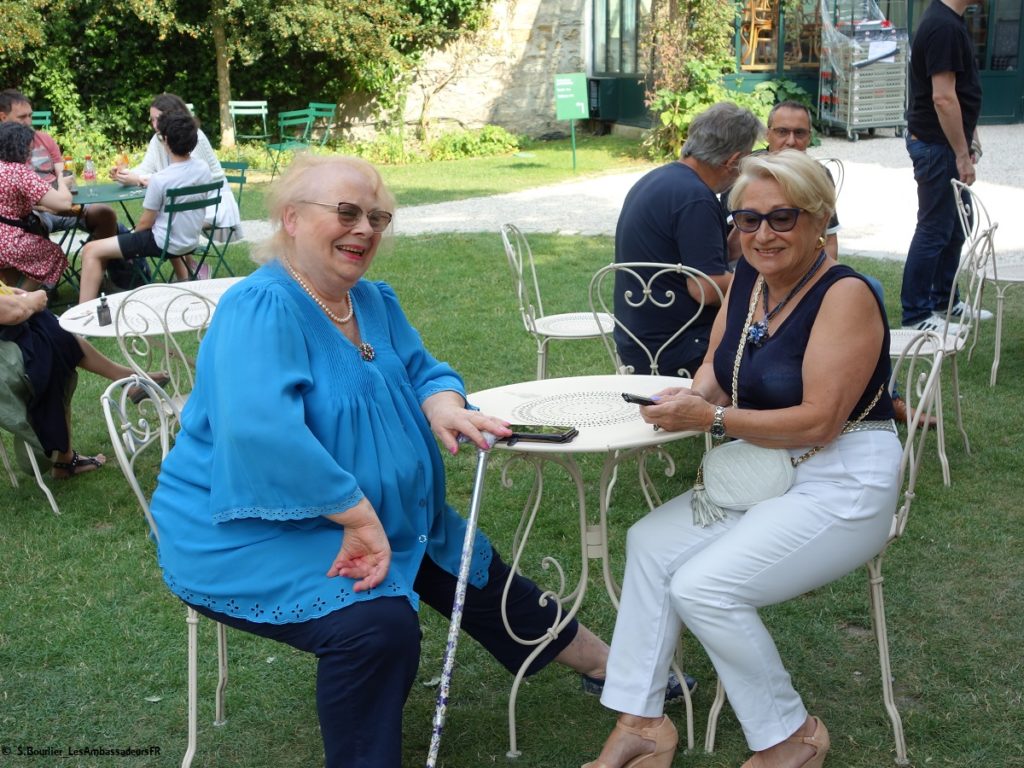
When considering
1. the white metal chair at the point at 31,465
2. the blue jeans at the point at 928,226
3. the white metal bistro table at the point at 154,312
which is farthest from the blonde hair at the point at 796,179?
the blue jeans at the point at 928,226

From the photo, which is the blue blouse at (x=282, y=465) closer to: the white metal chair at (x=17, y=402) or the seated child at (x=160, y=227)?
the white metal chair at (x=17, y=402)

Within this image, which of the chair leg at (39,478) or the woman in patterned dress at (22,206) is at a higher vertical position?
the woman in patterned dress at (22,206)

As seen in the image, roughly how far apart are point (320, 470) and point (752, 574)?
0.93 m

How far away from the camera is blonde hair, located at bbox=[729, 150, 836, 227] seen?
7.98 feet

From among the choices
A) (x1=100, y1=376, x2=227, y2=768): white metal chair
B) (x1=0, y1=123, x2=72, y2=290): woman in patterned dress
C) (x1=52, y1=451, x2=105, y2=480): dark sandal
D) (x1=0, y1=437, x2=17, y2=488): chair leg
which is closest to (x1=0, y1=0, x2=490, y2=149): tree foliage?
(x1=0, y1=123, x2=72, y2=290): woman in patterned dress

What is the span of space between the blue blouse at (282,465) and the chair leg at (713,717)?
2.55 feet

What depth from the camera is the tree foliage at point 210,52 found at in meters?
16.0

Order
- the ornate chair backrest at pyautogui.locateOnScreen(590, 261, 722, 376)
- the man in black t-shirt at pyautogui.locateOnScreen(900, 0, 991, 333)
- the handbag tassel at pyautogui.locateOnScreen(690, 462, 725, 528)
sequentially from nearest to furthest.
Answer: the handbag tassel at pyautogui.locateOnScreen(690, 462, 725, 528) < the ornate chair backrest at pyautogui.locateOnScreen(590, 261, 722, 376) < the man in black t-shirt at pyautogui.locateOnScreen(900, 0, 991, 333)

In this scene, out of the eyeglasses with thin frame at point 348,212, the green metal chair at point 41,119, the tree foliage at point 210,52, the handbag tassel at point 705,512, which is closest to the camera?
the eyeglasses with thin frame at point 348,212

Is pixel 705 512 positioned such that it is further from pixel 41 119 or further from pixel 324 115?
pixel 41 119

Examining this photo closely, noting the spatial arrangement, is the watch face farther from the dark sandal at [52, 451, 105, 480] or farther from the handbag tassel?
the dark sandal at [52, 451, 105, 480]

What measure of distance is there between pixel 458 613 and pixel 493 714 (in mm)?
626

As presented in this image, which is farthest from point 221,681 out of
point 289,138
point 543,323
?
point 289,138

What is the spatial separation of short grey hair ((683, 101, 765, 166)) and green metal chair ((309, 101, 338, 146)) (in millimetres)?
13100
